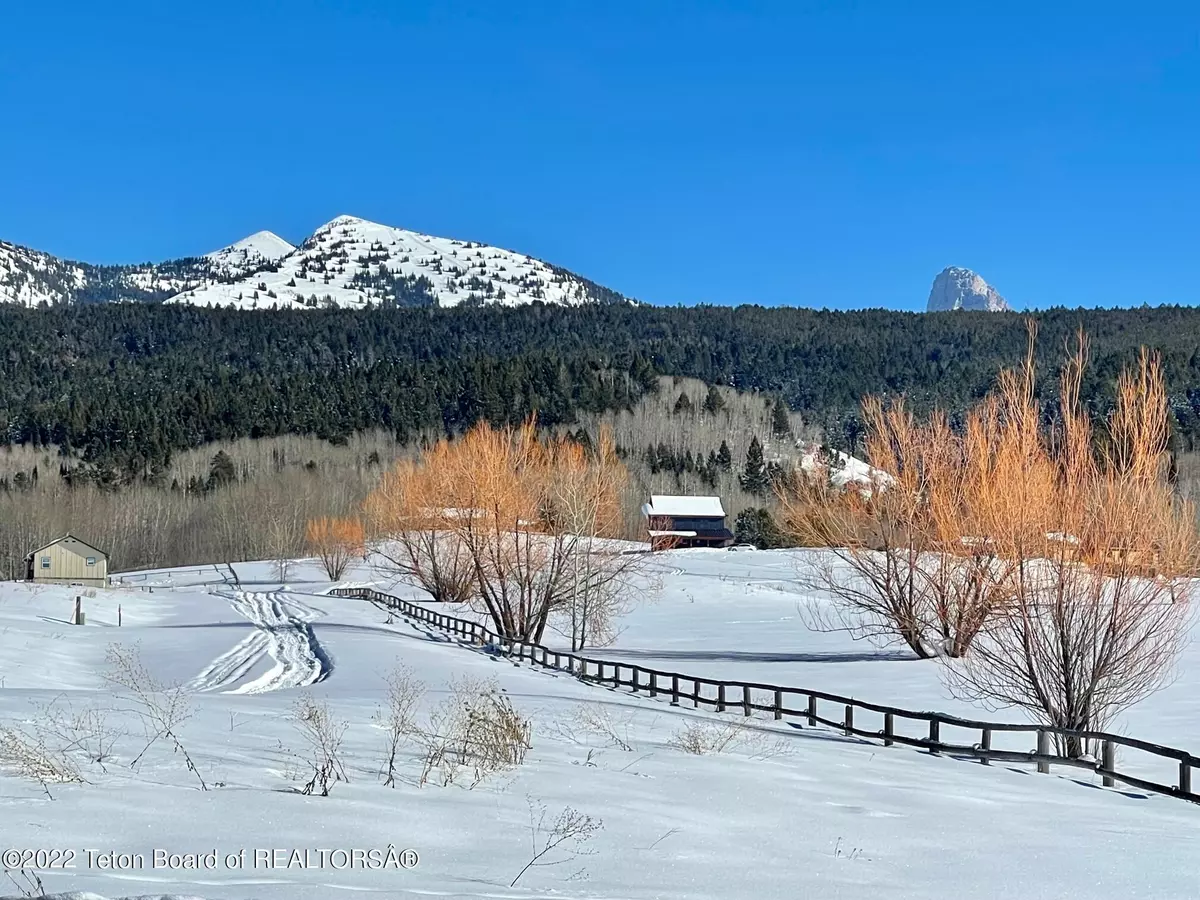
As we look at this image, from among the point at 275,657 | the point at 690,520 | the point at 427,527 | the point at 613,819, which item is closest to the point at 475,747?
the point at 613,819

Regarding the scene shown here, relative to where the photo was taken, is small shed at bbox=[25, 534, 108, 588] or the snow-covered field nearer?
the snow-covered field

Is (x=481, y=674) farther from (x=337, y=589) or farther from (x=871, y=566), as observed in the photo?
(x=337, y=589)

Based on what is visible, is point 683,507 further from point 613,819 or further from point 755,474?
point 613,819

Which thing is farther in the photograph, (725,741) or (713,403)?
A: (713,403)

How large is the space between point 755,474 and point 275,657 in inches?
4258

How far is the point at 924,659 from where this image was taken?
33.9 meters

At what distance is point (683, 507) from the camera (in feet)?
386

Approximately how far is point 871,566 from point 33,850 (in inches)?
1140

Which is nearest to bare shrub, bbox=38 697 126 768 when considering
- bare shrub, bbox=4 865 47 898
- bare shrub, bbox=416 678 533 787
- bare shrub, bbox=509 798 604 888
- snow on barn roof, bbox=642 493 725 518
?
bare shrub, bbox=416 678 533 787

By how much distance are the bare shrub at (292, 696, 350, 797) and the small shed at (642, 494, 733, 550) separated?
10078cm

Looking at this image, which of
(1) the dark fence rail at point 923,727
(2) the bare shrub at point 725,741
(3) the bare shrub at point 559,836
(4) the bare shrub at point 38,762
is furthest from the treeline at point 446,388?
(3) the bare shrub at point 559,836

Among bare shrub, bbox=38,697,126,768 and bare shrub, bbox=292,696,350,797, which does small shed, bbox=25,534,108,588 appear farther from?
bare shrub, bbox=292,696,350,797

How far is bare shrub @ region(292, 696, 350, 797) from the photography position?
30.4ft

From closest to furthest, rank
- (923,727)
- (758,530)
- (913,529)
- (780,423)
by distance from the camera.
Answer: (923,727)
(913,529)
(758,530)
(780,423)
